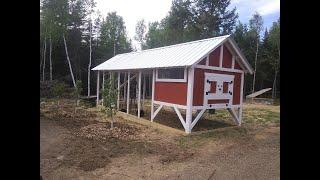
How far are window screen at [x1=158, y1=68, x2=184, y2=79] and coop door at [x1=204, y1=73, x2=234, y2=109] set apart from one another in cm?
122

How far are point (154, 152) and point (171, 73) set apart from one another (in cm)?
583

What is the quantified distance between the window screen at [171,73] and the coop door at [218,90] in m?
1.22

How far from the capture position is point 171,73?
45.8ft

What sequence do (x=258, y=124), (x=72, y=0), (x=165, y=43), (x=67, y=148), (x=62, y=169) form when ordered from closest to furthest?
(x=62, y=169)
(x=67, y=148)
(x=258, y=124)
(x=72, y=0)
(x=165, y=43)

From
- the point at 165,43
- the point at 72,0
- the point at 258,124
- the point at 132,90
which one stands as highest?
the point at 72,0

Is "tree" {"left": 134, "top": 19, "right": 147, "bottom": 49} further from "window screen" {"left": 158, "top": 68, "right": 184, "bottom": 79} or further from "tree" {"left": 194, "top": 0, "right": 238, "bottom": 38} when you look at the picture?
"window screen" {"left": 158, "top": 68, "right": 184, "bottom": 79}

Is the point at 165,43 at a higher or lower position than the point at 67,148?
higher

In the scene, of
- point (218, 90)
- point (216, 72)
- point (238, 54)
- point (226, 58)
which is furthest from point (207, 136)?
point (238, 54)

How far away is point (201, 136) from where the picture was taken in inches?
446
